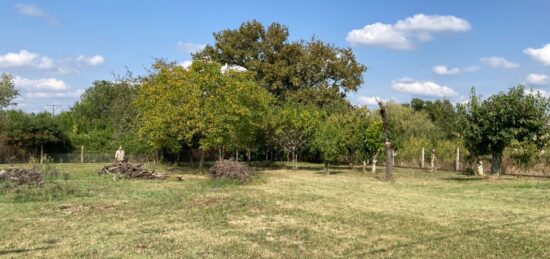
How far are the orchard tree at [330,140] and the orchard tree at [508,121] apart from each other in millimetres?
5722

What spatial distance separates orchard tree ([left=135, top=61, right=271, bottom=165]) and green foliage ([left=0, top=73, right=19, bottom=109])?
19.5 meters

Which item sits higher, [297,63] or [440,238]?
[297,63]

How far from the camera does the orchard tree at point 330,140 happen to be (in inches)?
926

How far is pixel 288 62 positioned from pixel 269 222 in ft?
100

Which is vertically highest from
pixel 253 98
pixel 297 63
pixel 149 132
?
pixel 297 63

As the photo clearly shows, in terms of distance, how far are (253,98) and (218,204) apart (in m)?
11.3

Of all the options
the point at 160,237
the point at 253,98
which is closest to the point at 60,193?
the point at 160,237

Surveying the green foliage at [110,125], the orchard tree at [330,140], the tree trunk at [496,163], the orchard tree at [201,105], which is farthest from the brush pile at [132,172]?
the tree trunk at [496,163]

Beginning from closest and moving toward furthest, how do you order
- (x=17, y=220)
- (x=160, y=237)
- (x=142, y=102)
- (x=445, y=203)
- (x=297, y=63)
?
(x=160, y=237)
(x=17, y=220)
(x=445, y=203)
(x=142, y=102)
(x=297, y=63)

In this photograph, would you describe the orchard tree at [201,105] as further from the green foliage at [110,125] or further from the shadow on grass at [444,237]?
the shadow on grass at [444,237]

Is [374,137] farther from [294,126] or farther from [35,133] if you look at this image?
[35,133]

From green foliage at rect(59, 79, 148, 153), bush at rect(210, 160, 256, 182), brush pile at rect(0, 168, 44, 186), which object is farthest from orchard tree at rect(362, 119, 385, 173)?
brush pile at rect(0, 168, 44, 186)

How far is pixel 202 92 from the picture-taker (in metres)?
21.9

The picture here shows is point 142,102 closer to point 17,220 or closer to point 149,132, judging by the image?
point 149,132
